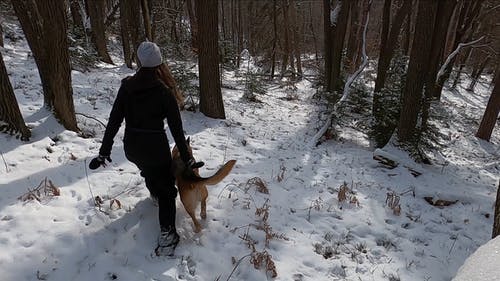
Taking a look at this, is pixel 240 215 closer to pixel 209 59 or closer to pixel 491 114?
pixel 209 59

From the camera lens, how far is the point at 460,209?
6133mm

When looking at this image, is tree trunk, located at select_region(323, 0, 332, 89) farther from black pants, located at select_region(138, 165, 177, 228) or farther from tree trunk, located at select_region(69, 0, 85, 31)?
tree trunk, located at select_region(69, 0, 85, 31)

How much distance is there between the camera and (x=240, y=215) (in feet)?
15.4

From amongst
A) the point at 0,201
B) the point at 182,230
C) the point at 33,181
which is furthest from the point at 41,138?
the point at 182,230

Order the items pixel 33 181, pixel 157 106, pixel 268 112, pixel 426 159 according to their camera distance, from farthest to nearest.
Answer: pixel 268 112 < pixel 426 159 < pixel 33 181 < pixel 157 106

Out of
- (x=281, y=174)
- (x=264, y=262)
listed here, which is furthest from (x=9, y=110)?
(x=281, y=174)

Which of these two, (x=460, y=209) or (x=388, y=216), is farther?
(x=460, y=209)

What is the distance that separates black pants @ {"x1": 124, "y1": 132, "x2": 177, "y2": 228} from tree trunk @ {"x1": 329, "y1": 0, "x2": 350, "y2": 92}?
341 inches

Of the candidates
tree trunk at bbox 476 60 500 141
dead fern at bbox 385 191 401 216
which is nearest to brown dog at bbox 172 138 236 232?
dead fern at bbox 385 191 401 216

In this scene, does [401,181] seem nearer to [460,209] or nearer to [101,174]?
[460,209]

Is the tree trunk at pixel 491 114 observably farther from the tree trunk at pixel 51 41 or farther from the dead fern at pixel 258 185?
the tree trunk at pixel 51 41

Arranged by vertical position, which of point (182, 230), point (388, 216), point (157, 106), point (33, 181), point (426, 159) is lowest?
point (426, 159)

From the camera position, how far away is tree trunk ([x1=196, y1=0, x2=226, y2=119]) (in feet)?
27.2

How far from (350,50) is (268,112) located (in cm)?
679
